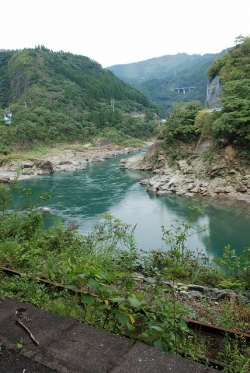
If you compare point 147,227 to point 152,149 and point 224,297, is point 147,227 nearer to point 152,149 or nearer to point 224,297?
point 224,297

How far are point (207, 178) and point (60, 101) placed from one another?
1383 inches

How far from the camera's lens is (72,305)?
2023 mm

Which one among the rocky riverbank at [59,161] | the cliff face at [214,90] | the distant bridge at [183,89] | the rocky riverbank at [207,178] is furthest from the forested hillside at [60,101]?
the distant bridge at [183,89]

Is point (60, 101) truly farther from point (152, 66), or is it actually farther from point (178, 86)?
point (152, 66)

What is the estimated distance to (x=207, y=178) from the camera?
16.9 m

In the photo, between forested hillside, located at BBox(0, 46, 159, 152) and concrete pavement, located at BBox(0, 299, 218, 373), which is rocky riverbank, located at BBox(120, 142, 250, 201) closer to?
concrete pavement, located at BBox(0, 299, 218, 373)

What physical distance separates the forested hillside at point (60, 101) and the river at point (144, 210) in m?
14.3

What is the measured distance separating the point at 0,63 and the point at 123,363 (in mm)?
67635

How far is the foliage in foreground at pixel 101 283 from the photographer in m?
1.78

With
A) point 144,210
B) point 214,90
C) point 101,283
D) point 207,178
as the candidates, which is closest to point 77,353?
point 101,283

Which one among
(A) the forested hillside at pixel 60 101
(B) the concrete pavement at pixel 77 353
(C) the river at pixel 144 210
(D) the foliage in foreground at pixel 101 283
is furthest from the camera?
(A) the forested hillside at pixel 60 101

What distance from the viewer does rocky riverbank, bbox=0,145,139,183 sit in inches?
963

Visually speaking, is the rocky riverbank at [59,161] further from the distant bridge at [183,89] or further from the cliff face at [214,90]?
the distant bridge at [183,89]

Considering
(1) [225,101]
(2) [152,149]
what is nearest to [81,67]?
(2) [152,149]
